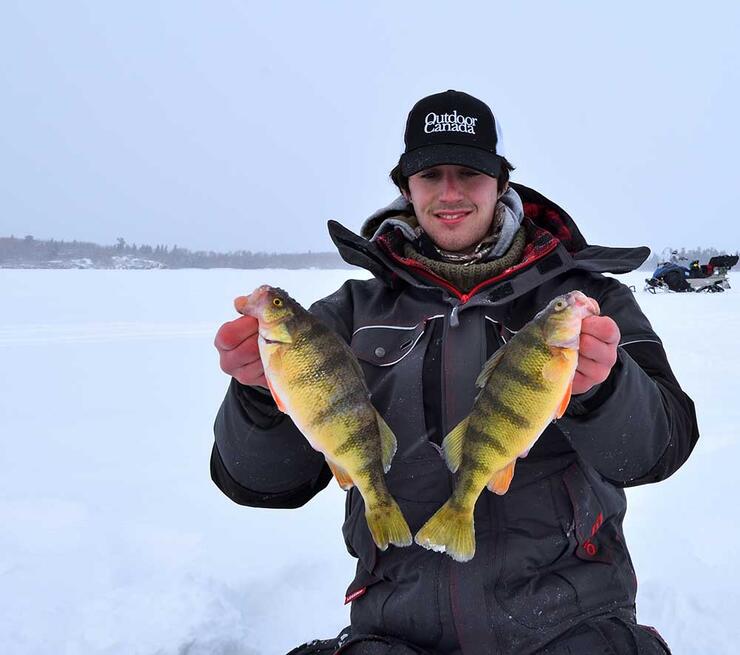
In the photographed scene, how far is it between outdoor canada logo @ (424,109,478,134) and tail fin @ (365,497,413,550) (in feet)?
4.64

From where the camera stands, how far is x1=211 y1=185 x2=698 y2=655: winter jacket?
184cm

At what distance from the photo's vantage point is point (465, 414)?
203cm

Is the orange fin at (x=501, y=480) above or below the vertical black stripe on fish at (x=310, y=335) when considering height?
below

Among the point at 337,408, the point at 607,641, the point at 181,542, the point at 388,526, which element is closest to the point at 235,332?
the point at 337,408

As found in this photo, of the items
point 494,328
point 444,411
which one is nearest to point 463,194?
point 494,328

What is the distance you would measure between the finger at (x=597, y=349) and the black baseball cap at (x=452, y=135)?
949 mm

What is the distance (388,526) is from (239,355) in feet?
2.13

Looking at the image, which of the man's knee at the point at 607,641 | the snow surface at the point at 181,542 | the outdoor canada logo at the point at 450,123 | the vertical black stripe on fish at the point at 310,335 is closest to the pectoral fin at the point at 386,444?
the vertical black stripe on fish at the point at 310,335

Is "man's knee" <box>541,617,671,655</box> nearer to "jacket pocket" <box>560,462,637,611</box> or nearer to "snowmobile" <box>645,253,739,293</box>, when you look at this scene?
"jacket pocket" <box>560,462,637,611</box>

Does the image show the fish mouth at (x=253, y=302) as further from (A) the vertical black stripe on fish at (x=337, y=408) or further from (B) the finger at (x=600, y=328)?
(B) the finger at (x=600, y=328)

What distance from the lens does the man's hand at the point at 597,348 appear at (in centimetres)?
165

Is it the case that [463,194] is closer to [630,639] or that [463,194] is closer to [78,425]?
[630,639]

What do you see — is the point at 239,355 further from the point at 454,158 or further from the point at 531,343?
the point at 454,158

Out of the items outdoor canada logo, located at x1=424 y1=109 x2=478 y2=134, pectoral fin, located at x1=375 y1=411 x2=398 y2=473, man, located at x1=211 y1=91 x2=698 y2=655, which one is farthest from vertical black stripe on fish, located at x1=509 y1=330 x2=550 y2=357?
outdoor canada logo, located at x1=424 y1=109 x2=478 y2=134
